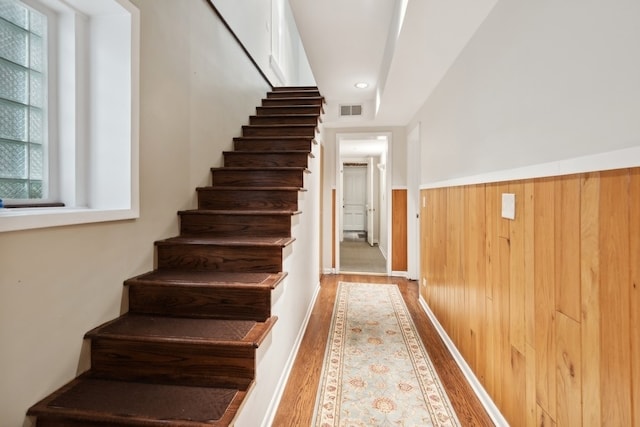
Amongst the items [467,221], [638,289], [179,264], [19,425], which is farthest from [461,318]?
[19,425]

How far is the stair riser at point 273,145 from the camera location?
9.14 ft

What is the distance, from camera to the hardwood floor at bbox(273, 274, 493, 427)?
64.0 inches

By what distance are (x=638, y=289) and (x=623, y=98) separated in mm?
534

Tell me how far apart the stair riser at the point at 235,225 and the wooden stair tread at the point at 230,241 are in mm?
78

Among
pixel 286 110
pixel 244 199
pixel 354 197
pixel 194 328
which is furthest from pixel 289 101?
pixel 354 197

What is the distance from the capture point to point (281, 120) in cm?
324

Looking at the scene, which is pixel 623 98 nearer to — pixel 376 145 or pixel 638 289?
pixel 638 289

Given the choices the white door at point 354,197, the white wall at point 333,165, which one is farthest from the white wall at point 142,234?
the white door at point 354,197

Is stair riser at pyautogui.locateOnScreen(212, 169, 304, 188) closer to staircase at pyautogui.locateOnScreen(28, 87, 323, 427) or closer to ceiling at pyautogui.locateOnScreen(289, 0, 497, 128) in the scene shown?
staircase at pyautogui.locateOnScreen(28, 87, 323, 427)

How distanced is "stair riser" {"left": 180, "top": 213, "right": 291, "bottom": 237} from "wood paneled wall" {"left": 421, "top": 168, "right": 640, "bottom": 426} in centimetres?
120

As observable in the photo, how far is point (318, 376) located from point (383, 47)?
3.22 meters

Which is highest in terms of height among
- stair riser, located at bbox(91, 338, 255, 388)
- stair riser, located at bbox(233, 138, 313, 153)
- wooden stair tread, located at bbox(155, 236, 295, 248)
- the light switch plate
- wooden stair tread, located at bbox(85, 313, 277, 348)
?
stair riser, located at bbox(233, 138, 313, 153)

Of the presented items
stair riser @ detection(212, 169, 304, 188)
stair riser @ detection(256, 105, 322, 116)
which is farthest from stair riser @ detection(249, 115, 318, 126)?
stair riser @ detection(212, 169, 304, 188)

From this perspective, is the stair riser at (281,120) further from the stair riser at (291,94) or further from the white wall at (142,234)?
the stair riser at (291,94)
